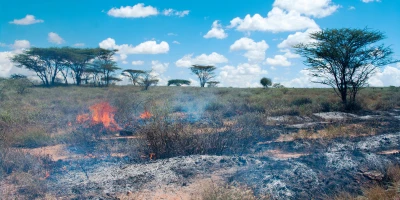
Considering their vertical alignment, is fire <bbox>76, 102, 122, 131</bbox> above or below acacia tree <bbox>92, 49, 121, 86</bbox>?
below

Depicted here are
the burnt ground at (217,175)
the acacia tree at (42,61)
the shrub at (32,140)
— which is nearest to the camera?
the burnt ground at (217,175)

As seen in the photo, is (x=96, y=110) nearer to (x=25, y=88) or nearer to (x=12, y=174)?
(x=12, y=174)

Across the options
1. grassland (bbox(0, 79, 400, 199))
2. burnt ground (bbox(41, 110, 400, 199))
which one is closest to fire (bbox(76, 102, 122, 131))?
grassland (bbox(0, 79, 400, 199))

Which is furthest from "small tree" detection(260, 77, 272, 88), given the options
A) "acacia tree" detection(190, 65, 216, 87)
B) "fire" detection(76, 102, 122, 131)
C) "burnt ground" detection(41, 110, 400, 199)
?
"burnt ground" detection(41, 110, 400, 199)

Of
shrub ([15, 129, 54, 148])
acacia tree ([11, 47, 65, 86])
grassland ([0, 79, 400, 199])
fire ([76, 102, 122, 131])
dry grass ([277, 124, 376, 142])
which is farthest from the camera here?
acacia tree ([11, 47, 65, 86])

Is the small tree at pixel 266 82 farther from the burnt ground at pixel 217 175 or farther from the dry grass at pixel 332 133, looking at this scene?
the burnt ground at pixel 217 175

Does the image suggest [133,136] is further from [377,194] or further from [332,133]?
[377,194]

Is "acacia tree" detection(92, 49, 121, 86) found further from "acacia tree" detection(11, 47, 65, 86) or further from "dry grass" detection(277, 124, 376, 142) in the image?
"dry grass" detection(277, 124, 376, 142)

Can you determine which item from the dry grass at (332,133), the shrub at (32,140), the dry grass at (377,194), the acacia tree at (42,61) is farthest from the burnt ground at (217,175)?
the acacia tree at (42,61)

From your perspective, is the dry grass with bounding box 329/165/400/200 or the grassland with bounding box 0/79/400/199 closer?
the dry grass with bounding box 329/165/400/200

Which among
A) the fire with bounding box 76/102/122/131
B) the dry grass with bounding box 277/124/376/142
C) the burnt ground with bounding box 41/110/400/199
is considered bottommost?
the burnt ground with bounding box 41/110/400/199

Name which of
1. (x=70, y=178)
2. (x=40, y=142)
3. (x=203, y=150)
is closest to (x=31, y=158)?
(x=70, y=178)

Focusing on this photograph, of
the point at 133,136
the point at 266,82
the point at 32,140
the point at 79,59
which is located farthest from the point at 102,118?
the point at 266,82

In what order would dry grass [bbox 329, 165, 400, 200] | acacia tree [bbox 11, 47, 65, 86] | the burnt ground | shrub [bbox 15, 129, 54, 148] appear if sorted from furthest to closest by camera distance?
acacia tree [bbox 11, 47, 65, 86]
shrub [bbox 15, 129, 54, 148]
the burnt ground
dry grass [bbox 329, 165, 400, 200]
